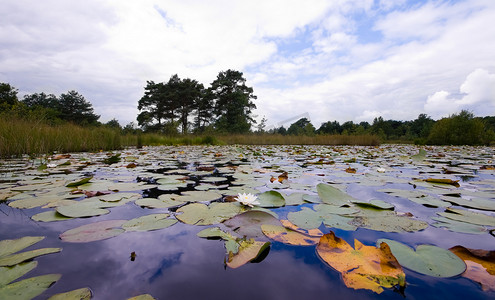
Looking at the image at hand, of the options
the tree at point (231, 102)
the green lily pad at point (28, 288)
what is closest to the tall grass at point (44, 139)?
the green lily pad at point (28, 288)

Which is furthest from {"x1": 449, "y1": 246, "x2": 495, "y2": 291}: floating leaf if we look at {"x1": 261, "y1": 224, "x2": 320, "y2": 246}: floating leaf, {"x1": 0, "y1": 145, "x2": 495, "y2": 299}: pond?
{"x1": 261, "y1": 224, "x2": 320, "y2": 246}: floating leaf

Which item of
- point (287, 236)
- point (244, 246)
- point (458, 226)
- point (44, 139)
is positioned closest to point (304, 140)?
point (44, 139)

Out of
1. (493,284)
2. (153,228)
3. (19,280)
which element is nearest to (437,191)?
(493,284)

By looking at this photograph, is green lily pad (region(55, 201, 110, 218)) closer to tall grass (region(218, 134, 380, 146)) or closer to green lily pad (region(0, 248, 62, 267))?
green lily pad (region(0, 248, 62, 267))

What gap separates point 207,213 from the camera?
1131 millimetres

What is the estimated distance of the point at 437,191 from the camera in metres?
1.61

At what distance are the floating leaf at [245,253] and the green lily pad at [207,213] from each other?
0.92 feet

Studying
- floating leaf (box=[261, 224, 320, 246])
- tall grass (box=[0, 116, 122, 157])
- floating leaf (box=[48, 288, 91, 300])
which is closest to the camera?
floating leaf (box=[48, 288, 91, 300])

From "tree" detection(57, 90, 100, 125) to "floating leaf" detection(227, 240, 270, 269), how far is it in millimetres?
34635

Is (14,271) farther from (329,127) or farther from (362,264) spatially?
(329,127)

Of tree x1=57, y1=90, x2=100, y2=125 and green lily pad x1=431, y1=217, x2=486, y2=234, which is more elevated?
tree x1=57, y1=90, x2=100, y2=125

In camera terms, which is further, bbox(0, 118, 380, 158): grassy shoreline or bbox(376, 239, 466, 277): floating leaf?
bbox(0, 118, 380, 158): grassy shoreline

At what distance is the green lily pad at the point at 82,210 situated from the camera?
108 centimetres

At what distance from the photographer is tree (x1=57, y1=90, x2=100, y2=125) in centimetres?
2941
